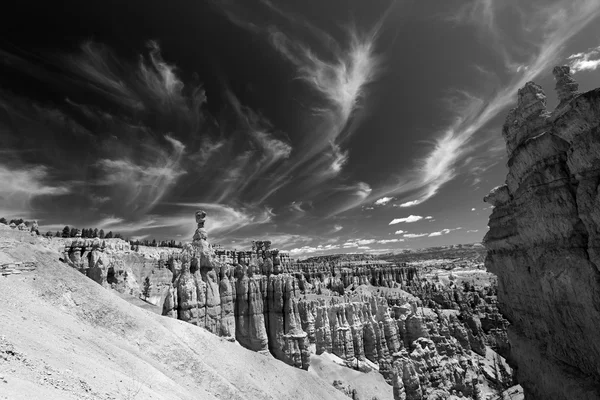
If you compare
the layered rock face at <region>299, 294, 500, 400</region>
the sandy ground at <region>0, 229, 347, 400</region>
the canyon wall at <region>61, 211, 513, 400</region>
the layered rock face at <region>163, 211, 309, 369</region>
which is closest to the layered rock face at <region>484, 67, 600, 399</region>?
the canyon wall at <region>61, 211, 513, 400</region>

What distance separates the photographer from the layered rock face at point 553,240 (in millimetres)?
11898

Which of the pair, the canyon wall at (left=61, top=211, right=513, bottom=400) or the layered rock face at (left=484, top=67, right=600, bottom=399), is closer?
the layered rock face at (left=484, top=67, right=600, bottom=399)

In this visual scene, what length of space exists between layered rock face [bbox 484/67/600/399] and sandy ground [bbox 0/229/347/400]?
18.9 metres

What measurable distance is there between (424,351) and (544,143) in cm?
3737

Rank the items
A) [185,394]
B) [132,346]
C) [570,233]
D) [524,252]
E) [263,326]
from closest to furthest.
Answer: [570,233], [524,252], [185,394], [132,346], [263,326]

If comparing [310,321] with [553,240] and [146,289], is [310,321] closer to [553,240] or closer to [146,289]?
[146,289]

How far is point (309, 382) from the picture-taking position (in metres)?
33.7

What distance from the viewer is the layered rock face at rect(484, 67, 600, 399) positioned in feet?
39.0

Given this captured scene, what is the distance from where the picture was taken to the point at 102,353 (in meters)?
16.7

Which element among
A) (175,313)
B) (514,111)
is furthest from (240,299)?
(514,111)

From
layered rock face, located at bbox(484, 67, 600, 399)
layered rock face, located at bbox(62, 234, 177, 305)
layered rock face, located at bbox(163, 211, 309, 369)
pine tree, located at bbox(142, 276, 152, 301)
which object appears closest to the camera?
layered rock face, located at bbox(484, 67, 600, 399)

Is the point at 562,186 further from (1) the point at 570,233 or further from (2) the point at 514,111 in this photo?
(2) the point at 514,111

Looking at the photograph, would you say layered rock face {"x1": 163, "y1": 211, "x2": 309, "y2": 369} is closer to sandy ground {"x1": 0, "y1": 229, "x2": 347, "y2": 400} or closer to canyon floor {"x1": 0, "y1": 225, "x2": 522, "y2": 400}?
sandy ground {"x1": 0, "y1": 229, "x2": 347, "y2": 400}

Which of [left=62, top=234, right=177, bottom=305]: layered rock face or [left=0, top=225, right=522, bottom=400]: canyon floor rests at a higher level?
[left=62, top=234, right=177, bottom=305]: layered rock face
